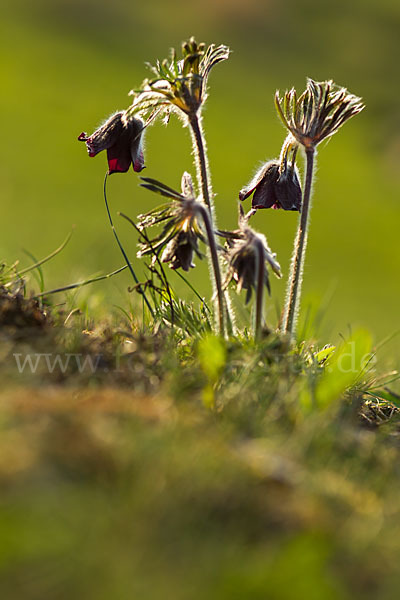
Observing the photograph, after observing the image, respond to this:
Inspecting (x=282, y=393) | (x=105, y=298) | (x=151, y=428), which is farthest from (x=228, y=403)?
(x=105, y=298)

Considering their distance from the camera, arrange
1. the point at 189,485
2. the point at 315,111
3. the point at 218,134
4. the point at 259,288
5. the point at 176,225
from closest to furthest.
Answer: the point at 189,485, the point at 259,288, the point at 176,225, the point at 315,111, the point at 218,134

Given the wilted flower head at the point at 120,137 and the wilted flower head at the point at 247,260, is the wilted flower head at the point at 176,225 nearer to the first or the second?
the wilted flower head at the point at 247,260

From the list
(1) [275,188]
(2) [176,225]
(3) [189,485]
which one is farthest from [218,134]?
(3) [189,485]

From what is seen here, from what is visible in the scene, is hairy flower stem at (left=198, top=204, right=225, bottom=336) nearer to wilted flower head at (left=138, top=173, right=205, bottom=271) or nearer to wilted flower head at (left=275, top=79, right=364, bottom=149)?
wilted flower head at (left=138, top=173, right=205, bottom=271)

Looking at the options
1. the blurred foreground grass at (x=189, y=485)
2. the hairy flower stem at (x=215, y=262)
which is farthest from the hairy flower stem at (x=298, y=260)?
the blurred foreground grass at (x=189, y=485)

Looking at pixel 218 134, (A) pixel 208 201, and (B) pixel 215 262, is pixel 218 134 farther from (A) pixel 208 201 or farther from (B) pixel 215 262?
(B) pixel 215 262
